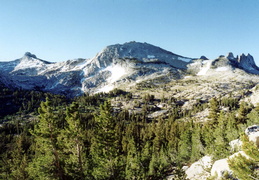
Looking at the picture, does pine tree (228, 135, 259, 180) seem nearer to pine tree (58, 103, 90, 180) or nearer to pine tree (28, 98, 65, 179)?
pine tree (58, 103, 90, 180)

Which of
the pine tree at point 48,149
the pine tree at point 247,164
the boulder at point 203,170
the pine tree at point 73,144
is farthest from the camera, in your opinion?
the pine tree at point 73,144

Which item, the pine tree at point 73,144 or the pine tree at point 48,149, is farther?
the pine tree at point 73,144

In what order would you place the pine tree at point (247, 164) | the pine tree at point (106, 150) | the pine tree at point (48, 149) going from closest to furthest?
1. the pine tree at point (247, 164)
2. the pine tree at point (48, 149)
3. the pine tree at point (106, 150)

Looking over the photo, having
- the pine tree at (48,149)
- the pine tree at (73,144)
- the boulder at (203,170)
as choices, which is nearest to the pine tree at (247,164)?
the boulder at (203,170)

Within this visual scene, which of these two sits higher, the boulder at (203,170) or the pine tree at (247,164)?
the pine tree at (247,164)

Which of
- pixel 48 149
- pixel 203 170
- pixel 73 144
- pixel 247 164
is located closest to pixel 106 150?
pixel 73 144

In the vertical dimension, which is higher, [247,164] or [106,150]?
[247,164]

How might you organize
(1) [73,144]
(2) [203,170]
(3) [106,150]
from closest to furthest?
(2) [203,170], (1) [73,144], (3) [106,150]

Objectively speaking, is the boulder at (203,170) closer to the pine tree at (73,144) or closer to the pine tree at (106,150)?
the pine tree at (106,150)

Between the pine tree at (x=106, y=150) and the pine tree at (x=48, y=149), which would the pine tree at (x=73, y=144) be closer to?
the pine tree at (x=48, y=149)

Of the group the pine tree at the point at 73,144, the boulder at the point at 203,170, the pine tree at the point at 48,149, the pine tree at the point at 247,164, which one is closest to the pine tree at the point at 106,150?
the pine tree at the point at 73,144

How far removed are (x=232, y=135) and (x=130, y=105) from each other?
15543 cm

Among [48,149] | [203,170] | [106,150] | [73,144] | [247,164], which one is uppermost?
[247,164]

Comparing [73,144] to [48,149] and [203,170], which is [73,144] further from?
[203,170]
